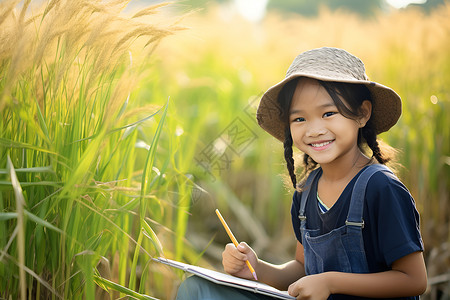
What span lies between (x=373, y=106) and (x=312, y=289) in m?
0.64

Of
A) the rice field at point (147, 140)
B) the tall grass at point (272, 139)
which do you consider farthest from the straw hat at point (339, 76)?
the tall grass at point (272, 139)

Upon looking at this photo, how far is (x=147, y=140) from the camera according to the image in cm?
199

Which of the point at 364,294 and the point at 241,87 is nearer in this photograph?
the point at 364,294

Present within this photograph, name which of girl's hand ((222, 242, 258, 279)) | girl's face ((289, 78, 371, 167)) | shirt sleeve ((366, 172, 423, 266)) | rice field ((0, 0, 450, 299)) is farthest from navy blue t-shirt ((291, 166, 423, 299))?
rice field ((0, 0, 450, 299))

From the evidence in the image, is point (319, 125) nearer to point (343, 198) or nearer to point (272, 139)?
point (343, 198)

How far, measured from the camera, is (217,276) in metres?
1.36

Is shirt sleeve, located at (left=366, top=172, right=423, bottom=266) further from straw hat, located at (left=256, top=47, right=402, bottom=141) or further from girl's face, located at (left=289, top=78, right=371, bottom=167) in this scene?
straw hat, located at (left=256, top=47, right=402, bottom=141)

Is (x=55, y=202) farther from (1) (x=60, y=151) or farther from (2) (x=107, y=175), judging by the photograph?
(2) (x=107, y=175)

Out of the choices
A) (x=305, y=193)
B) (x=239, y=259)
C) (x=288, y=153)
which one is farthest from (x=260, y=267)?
(x=288, y=153)

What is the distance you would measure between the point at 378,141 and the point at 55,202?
3.49ft

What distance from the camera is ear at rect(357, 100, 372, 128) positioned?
1.63 meters

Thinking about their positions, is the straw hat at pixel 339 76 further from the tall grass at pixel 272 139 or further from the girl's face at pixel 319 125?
the tall grass at pixel 272 139

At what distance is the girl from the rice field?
0.36 m

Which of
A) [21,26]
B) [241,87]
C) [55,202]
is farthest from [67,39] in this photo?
[241,87]
